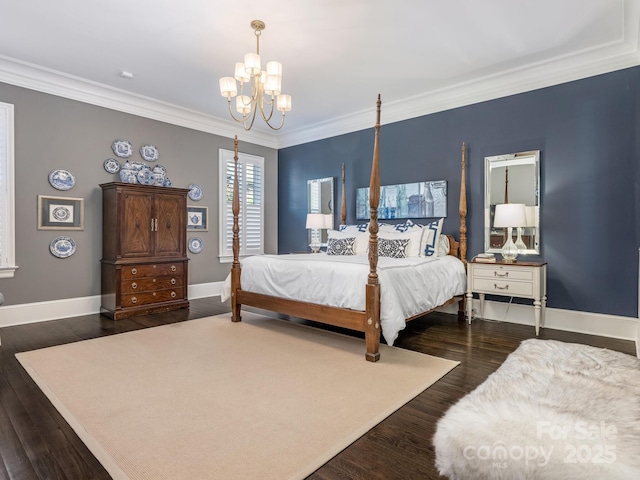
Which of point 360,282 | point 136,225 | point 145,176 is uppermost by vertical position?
point 145,176

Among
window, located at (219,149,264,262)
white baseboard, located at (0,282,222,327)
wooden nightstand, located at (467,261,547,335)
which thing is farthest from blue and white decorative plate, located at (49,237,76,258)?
wooden nightstand, located at (467,261,547,335)

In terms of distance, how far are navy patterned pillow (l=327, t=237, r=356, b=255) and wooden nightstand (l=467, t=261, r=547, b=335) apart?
4.74ft

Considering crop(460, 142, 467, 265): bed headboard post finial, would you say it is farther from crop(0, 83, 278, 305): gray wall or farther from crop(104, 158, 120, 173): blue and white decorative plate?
crop(104, 158, 120, 173): blue and white decorative plate

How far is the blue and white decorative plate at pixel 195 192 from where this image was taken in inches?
226

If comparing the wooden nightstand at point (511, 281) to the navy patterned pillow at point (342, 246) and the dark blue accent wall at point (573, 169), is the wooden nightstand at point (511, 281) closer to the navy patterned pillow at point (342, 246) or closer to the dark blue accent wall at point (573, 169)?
the dark blue accent wall at point (573, 169)

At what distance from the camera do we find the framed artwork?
4.88m

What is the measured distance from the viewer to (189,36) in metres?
3.41

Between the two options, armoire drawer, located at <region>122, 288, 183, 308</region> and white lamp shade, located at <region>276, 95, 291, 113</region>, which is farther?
armoire drawer, located at <region>122, 288, 183, 308</region>

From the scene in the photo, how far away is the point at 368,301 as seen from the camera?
118 inches

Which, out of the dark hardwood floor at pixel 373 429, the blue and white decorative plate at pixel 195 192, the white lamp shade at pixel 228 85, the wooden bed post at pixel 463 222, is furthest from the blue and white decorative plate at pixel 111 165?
the wooden bed post at pixel 463 222

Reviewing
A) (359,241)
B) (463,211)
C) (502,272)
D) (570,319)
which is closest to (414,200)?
(463,211)

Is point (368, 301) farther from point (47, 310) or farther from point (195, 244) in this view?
point (47, 310)

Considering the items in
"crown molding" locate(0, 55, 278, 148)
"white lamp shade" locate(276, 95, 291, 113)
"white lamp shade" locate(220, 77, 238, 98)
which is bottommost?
"white lamp shade" locate(276, 95, 291, 113)

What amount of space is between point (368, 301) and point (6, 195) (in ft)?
13.6
